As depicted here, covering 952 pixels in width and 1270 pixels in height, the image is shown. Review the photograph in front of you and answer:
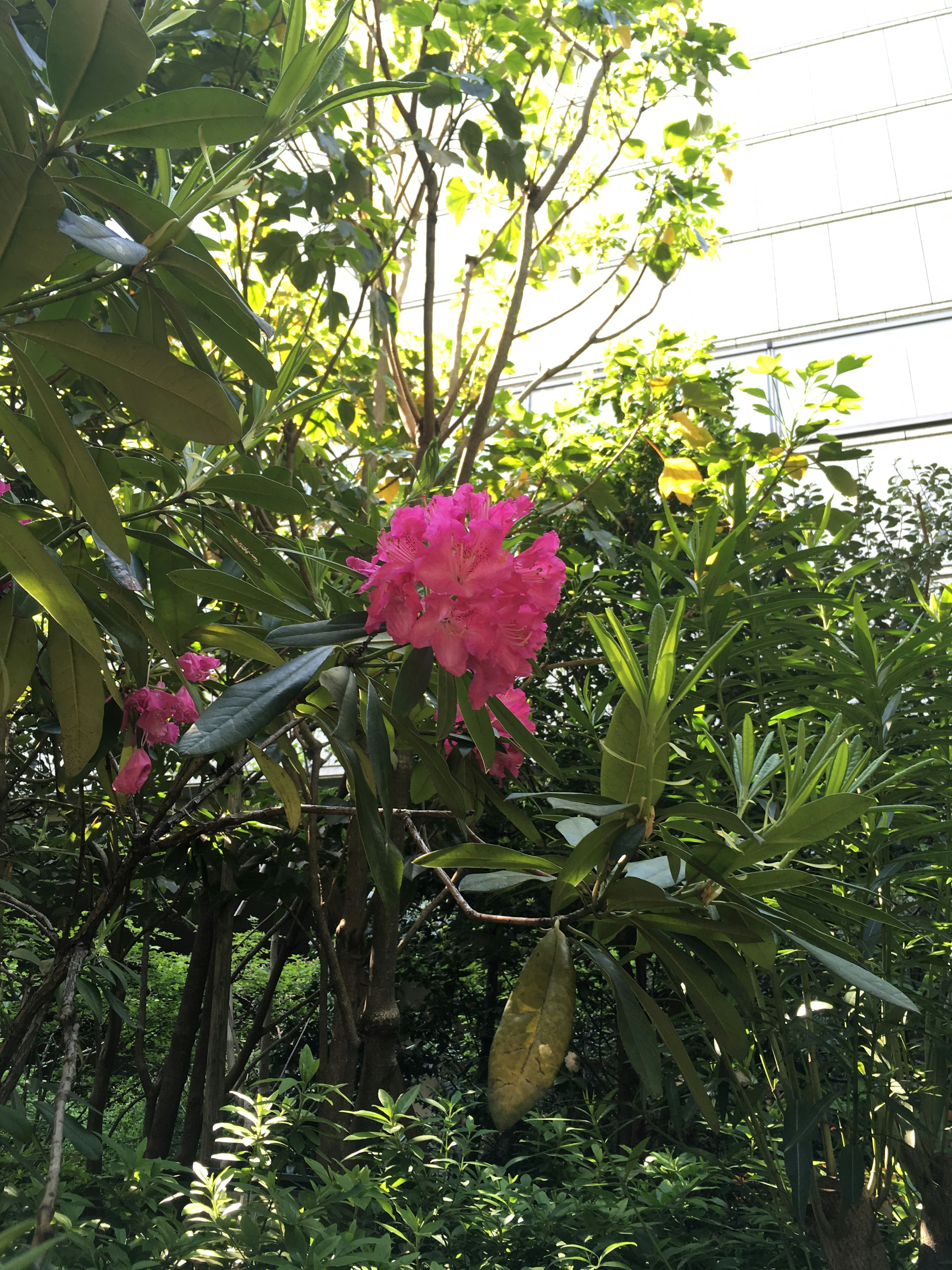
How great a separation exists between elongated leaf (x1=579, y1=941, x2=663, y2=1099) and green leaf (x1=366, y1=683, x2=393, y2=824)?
0.22m

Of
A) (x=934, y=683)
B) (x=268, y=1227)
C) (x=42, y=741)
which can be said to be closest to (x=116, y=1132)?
(x=42, y=741)

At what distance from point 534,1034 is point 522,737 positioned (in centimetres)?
28

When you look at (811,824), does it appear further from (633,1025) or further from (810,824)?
(633,1025)

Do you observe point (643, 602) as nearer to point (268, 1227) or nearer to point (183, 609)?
point (183, 609)

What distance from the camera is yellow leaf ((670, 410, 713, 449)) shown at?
2.51m

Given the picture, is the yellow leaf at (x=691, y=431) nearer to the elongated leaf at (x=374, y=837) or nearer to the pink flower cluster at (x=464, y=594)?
the pink flower cluster at (x=464, y=594)

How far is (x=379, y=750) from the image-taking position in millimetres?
808

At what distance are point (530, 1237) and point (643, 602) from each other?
0.98 m

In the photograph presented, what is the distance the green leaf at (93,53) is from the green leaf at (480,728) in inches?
21.6

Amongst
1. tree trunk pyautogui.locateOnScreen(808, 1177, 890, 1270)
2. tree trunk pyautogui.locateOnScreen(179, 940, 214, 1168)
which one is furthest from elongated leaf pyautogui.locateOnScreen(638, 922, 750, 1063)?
tree trunk pyautogui.locateOnScreen(179, 940, 214, 1168)

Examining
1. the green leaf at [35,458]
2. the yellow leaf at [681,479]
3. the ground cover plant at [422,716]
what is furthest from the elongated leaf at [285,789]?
the yellow leaf at [681,479]

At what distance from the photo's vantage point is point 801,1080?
5.20ft

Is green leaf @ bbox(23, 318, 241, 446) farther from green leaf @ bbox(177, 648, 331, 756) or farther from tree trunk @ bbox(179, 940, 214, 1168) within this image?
tree trunk @ bbox(179, 940, 214, 1168)

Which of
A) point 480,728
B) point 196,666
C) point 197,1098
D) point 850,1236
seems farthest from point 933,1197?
point 197,1098
